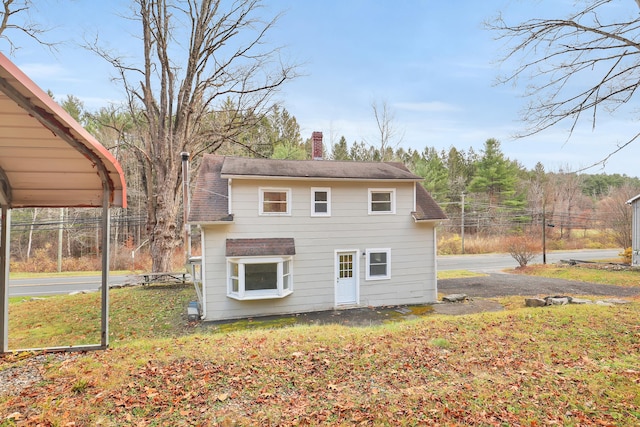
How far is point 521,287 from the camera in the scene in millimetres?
13828

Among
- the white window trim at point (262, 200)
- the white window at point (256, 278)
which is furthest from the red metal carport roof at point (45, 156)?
the white window trim at point (262, 200)

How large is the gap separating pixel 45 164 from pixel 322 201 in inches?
287

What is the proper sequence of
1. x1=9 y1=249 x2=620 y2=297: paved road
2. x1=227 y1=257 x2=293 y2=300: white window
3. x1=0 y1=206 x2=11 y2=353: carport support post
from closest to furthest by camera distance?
x1=0 y1=206 x2=11 y2=353: carport support post, x1=227 y1=257 x2=293 y2=300: white window, x1=9 y1=249 x2=620 y2=297: paved road

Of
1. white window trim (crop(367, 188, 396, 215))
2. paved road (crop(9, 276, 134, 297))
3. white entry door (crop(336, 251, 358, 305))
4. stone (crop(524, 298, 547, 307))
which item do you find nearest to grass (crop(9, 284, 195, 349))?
paved road (crop(9, 276, 134, 297))

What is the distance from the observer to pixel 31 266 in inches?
837

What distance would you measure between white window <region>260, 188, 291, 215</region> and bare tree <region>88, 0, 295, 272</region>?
6046 millimetres

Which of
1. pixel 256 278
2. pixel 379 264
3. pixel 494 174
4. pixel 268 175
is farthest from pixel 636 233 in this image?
pixel 256 278

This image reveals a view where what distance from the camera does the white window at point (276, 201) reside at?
983 centimetres

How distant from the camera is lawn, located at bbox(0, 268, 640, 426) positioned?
3.23 metres

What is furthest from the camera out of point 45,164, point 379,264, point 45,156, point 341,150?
point 341,150

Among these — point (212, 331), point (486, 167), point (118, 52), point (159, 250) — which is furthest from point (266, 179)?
point (486, 167)

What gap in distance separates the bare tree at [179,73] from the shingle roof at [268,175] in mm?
3469

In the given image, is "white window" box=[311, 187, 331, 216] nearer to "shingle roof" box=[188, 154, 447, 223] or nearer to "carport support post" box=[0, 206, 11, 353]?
"shingle roof" box=[188, 154, 447, 223]

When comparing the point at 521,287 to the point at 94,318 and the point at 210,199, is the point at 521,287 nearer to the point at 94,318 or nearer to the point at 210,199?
the point at 210,199
